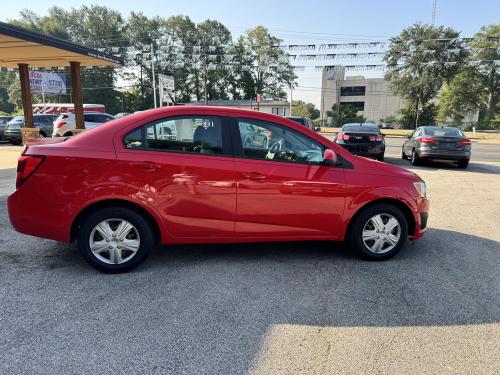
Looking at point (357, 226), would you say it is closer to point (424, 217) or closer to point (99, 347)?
point (424, 217)

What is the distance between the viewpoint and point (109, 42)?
70812 millimetres

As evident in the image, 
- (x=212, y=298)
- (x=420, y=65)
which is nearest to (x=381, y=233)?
(x=212, y=298)

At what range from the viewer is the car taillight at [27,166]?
12.3 ft

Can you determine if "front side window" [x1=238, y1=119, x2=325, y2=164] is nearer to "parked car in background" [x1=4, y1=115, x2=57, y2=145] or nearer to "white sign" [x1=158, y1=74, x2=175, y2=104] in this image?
"white sign" [x1=158, y1=74, x2=175, y2=104]

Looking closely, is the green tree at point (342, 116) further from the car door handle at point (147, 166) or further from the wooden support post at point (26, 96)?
the car door handle at point (147, 166)

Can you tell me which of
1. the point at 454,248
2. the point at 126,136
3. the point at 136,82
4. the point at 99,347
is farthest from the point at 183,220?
the point at 136,82

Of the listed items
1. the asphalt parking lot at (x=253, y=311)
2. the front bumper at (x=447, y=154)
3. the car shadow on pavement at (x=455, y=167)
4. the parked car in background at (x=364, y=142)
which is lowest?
the car shadow on pavement at (x=455, y=167)

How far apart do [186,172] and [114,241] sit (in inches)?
39.5

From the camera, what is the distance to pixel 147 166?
3.79m

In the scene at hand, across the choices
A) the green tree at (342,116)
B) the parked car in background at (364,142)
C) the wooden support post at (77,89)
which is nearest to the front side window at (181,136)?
the parked car in background at (364,142)

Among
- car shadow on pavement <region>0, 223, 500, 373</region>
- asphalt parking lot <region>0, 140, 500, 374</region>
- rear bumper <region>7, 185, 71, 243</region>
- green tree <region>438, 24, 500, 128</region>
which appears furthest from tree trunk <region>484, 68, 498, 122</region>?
rear bumper <region>7, 185, 71, 243</region>

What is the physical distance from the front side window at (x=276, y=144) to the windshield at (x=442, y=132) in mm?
10054

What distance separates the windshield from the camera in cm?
1256

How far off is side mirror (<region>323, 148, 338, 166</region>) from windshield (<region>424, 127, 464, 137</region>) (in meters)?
9.99
